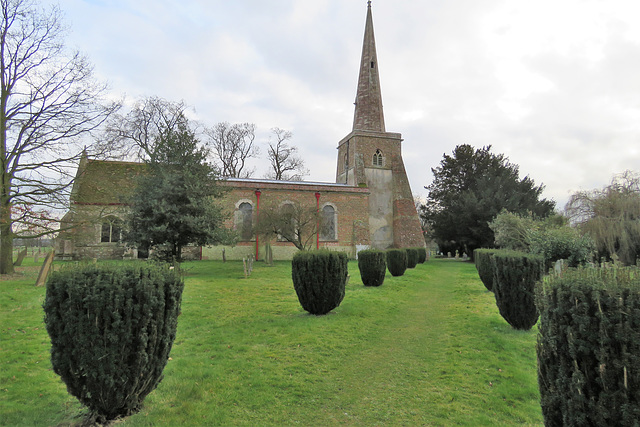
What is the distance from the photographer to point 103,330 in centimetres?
364

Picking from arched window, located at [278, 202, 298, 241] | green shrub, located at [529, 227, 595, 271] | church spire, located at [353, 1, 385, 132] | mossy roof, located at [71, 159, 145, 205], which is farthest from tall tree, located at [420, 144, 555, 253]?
mossy roof, located at [71, 159, 145, 205]

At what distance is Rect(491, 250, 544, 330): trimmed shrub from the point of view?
7770 millimetres

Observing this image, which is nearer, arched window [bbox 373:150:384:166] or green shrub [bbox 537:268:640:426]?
green shrub [bbox 537:268:640:426]

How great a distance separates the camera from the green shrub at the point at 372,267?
13992 mm

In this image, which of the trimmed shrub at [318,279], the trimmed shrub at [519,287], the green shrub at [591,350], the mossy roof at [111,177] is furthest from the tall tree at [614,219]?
the mossy roof at [111,177]

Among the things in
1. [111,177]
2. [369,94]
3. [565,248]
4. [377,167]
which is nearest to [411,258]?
[565,248]

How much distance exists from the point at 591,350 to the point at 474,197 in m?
35.3

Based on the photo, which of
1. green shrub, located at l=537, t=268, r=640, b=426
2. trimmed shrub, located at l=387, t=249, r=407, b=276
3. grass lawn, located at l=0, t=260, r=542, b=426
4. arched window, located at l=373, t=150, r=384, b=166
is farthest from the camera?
arched window, located at l=373, t=150, r=384, b=166

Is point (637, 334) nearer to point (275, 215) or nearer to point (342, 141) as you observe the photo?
point (275, 215)

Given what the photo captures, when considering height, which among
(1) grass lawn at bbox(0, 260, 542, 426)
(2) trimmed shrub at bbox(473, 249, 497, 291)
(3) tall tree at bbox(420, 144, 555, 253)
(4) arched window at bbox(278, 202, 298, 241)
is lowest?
(1) grass lawn at bbox(0, 260, 542, 426)

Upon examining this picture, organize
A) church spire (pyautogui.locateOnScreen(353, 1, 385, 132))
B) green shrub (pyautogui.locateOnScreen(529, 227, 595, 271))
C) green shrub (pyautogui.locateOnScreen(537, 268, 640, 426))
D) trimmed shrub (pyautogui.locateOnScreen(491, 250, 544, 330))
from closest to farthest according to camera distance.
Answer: green shrub (pyautogui.locateOnScreen(537, 268, 640, 426)) < trimmed shrub (pyautogui.locateOnScreen(491, 250, 544, 330)) < green shrub (pyautogui.locateOnScreen(529, 227, 595, 271)) < church spire (pyautogui.locateOnScreen(353, 1, 385, 132))

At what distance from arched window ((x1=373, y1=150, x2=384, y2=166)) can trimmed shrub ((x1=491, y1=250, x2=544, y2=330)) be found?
1026 inches

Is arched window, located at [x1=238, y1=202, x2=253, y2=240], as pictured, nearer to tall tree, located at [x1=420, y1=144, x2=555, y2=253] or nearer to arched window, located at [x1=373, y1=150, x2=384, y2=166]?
arched window, located at [x1=373, y1=150, x2=384, y2=166]

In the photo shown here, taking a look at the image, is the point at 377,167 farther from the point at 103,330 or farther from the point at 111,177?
the point at 103,330
